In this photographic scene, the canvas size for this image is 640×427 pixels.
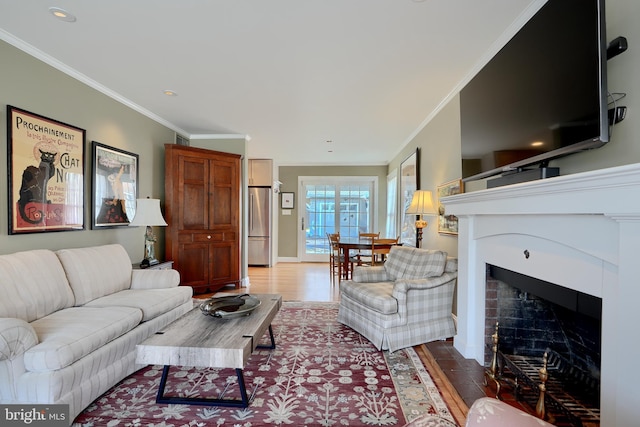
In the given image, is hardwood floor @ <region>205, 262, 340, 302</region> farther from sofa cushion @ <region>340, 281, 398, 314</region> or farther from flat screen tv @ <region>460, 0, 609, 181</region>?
flat screen tv @ <region>460, 0, 609, 181</region>

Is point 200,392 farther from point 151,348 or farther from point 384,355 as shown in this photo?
point 384,355

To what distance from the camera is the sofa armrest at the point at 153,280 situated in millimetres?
2996

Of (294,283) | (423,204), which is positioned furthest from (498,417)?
(294,283)

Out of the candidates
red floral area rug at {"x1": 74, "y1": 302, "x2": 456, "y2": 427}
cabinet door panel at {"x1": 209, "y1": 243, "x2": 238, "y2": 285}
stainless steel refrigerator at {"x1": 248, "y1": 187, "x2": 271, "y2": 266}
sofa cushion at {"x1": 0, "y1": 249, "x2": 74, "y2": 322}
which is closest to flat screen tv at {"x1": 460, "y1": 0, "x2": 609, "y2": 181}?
red floral area rug at {"x1": 74, "y1": 302, "x2": 456, "y2": 427}

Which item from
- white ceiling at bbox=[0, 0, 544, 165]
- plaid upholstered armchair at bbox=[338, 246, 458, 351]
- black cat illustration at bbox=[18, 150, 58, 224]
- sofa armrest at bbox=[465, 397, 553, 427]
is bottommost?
plaid upholstered armchair at bbox=[338, 246, 458, 351]

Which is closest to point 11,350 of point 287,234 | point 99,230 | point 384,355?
point 99,230

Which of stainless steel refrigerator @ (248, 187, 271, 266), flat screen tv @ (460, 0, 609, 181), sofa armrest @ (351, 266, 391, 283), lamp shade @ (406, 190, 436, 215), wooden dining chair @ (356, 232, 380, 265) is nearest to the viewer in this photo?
flat screen tv @ (460, 0, 609, 181)

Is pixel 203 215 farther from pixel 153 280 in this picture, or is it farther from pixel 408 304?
pixel 408 304

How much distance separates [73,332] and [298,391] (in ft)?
4.64

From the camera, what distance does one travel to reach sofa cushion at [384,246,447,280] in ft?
9.34

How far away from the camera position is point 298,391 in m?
2.00

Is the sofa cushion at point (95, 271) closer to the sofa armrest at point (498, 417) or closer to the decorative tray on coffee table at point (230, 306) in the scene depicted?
the decorative tray on coffee table at point (230, 306)

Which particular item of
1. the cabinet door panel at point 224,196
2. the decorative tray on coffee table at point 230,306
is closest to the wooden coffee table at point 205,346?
the decorative tray on coffee table at point 230,306

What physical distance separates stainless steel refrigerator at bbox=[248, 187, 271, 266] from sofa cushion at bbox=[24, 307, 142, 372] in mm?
4566
